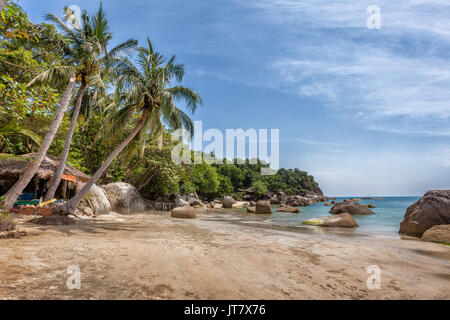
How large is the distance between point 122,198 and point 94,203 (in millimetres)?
4815

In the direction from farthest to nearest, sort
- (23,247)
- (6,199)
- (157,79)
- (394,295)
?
1. (157,79)
2. (6,199)
3. (23,247)
4. (394,295)

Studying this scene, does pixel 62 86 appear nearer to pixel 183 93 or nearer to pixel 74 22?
pixel 74 22

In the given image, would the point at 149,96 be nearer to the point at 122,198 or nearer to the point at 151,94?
the point at 151,94

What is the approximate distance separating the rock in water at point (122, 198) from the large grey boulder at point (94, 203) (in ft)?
9.88

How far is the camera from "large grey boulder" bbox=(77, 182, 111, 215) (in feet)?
39.9

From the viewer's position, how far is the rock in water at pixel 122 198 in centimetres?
1750

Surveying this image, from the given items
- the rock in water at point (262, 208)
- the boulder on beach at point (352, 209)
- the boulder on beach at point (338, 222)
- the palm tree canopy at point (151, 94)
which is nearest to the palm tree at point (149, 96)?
the palm tree canopy at point (151, 94)

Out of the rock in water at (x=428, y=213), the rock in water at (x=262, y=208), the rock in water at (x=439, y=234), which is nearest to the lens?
the rock in water at (x=439, y=234)

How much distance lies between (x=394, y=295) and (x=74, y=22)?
1496 centimetres

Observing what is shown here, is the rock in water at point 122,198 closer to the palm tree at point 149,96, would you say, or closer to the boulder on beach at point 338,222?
the palm tree at point 149,96

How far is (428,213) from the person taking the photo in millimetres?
10375

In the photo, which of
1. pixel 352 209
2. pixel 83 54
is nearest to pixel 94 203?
pixel 83 54
